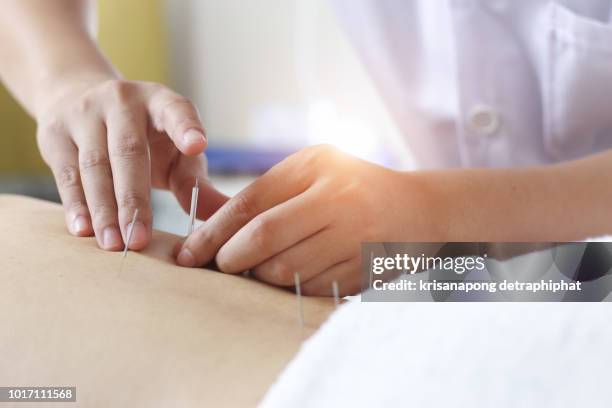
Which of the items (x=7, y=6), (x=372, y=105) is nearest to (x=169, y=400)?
(x=7, y=6)

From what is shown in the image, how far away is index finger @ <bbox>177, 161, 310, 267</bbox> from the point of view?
2.74 ft

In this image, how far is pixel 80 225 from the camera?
918 mm

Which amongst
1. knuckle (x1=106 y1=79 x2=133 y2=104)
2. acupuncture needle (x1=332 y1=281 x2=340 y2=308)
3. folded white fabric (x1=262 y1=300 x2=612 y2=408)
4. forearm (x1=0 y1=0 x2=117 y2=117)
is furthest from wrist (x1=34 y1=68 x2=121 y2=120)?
folded white fabric (x1=262 y1=300 x2=612 y2=408)

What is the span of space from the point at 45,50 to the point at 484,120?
2.62ft

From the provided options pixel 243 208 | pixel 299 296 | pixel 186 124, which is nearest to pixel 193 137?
pixel 186 124

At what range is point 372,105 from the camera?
2.99m

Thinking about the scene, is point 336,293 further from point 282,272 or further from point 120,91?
point 120,91

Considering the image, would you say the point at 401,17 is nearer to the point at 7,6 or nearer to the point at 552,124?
the point at 552,124

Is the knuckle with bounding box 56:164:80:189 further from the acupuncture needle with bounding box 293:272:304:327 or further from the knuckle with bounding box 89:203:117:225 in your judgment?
the acupuncture needle with bounding box 293:272:304:327

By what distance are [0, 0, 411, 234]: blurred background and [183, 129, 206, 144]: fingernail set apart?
6.31 ft

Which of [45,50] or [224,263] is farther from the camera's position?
[45,50]

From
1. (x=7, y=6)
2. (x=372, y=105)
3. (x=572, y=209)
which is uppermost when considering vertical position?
(x=7, y=6)

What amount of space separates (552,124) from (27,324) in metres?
0.91

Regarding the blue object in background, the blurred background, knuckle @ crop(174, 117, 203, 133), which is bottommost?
the blue object in background
